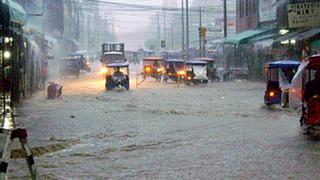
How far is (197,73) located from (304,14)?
12137 millimetres

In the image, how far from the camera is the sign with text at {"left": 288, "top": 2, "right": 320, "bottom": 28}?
2967 cm

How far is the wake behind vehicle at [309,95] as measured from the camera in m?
14.1

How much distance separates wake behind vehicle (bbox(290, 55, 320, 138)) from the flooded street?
1.35 ft

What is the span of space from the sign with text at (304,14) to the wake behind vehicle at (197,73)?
11.5 m

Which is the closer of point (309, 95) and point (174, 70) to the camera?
point (309, 95)

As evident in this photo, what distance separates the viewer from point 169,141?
1395cm

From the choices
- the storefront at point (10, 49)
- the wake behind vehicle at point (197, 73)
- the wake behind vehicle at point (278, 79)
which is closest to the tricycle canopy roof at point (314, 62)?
the wake behind vehicle at point (278, 79)

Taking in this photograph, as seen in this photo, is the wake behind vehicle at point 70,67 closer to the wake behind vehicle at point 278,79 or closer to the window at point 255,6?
the window at point 255,6

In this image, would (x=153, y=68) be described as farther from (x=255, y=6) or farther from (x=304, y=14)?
(x=304, y=14)

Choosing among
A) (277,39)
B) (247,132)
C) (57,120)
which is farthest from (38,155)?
(277,39)

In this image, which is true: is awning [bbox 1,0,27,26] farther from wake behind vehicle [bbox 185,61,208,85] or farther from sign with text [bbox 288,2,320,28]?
wake behind vehicle [bbox 185,61,208,85]

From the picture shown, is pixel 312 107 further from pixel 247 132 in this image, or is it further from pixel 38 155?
pixel 38 155

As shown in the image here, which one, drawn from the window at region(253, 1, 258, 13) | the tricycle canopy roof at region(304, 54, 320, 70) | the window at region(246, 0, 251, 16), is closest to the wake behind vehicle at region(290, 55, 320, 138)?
the tricycle canopy roof at region(304, 54, 320, 70)

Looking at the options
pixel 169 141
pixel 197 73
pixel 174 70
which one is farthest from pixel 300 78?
pixel 174 70
